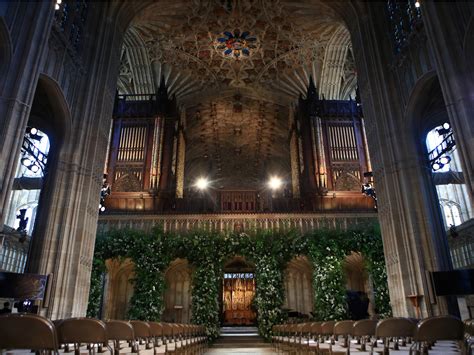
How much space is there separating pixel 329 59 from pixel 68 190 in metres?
15.7

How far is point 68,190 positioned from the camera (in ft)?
28.6

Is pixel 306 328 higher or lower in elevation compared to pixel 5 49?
lower

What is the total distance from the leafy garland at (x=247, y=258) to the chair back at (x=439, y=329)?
31.5 ft

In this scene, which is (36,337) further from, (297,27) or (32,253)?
(297,27)

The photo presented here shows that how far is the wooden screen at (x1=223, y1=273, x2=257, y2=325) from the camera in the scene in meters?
17.9

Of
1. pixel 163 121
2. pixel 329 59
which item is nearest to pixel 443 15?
pixel 329 59

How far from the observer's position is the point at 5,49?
652 cm

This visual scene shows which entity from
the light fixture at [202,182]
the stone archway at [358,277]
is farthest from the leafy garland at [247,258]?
the light fixture at [202,182]

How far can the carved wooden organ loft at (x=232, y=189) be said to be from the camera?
16.0 m

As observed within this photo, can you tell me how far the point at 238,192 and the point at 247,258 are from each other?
14.0 feet

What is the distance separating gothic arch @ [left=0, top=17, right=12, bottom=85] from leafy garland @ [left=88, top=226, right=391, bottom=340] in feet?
24.0

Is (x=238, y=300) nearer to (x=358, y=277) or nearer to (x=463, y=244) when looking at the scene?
(x=358, y=277)

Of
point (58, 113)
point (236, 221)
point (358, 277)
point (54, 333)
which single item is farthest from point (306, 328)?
point (358, 277)

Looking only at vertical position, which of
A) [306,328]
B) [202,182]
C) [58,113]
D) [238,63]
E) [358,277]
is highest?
[238,63]
